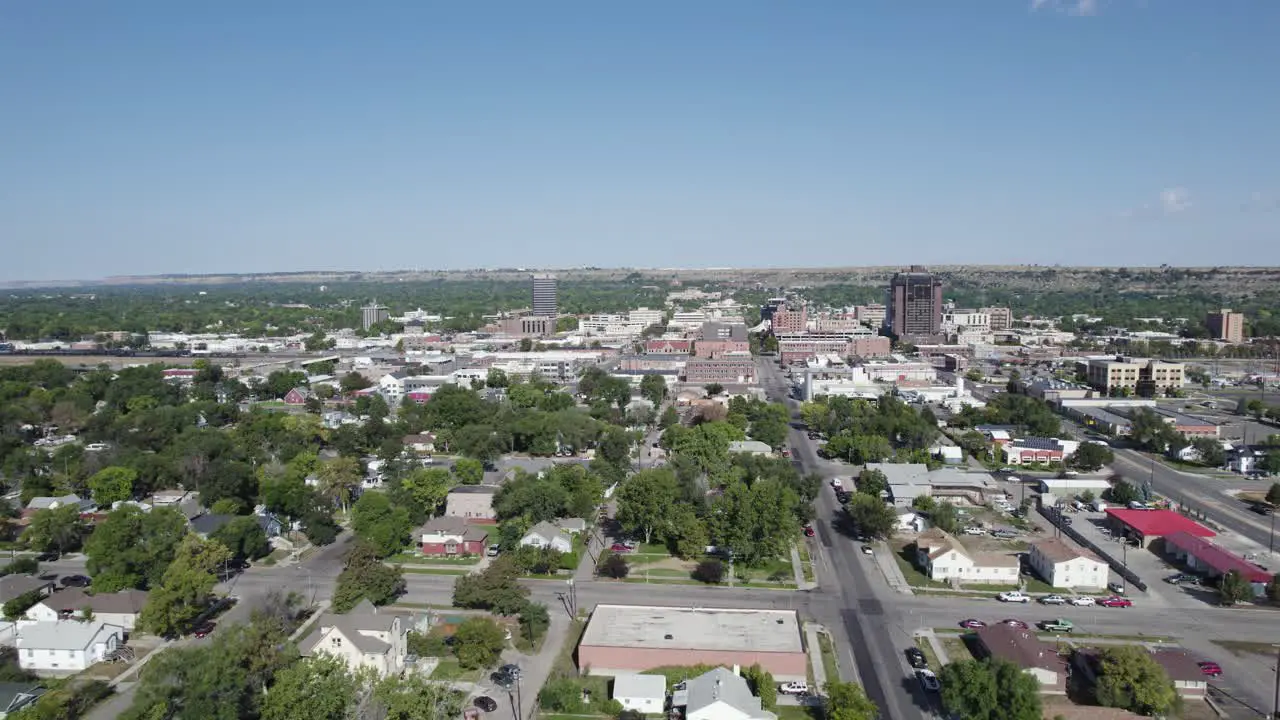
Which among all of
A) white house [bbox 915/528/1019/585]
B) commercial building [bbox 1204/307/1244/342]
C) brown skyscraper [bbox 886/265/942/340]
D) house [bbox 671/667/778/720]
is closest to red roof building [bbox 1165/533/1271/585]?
white house [bbox 915/528/1019/585]

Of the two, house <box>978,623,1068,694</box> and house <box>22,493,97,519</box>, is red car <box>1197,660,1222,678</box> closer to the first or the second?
house <box>978,623,1068,694</box>

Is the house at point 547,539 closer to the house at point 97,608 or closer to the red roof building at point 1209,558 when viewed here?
the house at point 97,608


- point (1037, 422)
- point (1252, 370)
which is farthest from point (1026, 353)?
point (1037, 422)

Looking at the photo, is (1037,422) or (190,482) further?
(1037,422)

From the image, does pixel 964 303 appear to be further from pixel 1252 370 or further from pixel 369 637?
pixel 369 637

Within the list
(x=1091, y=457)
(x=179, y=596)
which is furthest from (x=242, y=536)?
(x=1091, y=457)

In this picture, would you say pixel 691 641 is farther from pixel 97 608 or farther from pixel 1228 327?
pixel 1228 327
